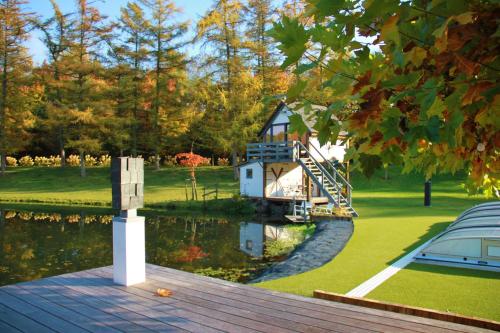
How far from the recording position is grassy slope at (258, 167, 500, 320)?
23.0 feet

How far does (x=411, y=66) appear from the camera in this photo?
1.65m

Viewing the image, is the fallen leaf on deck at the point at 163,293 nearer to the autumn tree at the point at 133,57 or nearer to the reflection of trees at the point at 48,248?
the reflection of trees at the point at 48,248

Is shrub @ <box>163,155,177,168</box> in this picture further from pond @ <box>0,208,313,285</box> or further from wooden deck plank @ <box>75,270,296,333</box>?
wooden deck plank @ <box>75,270,296,333</box>

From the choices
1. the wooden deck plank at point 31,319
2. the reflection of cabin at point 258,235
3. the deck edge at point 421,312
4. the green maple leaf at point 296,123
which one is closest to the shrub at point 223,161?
the reflection of cabin at point 258,235

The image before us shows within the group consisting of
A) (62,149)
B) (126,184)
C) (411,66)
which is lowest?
(126,184)

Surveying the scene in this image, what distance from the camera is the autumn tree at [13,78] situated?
3919cm

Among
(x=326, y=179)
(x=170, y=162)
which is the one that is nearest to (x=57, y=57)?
(x=170, y=162)

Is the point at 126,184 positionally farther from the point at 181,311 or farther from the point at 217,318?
the point at 217,318

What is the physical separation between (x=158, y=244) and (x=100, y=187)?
2033 centimetres

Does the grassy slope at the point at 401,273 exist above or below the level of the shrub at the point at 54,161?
below

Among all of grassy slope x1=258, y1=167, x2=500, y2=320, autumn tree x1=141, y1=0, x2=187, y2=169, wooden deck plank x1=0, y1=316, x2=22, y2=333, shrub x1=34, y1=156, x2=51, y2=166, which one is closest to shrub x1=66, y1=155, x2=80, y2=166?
shrub x1=34, y1=156, x2=51, y2=166

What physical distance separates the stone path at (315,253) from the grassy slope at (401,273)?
1.24ft

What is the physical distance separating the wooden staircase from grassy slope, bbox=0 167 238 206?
6298 millimetres

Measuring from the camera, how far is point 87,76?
41500 mm
